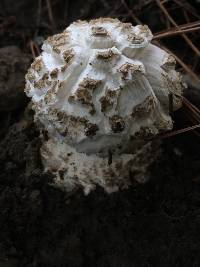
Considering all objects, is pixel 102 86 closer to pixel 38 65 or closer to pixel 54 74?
pixel 54 74

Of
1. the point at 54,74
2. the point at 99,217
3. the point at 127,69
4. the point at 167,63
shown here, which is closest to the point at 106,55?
the point at 127,69

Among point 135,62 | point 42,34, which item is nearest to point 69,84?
point 135,62

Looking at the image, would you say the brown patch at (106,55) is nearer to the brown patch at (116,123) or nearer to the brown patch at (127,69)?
the brown patch at (127,69)

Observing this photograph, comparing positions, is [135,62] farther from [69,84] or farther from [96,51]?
[69,84]

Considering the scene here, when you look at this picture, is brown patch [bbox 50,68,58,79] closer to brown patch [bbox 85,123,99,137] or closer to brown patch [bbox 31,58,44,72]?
brown patch [bbox 31,58,44,72]

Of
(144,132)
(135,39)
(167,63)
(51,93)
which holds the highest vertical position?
(135,39)

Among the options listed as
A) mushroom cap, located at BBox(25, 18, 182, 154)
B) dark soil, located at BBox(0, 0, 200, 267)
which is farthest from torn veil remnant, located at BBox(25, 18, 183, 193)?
dark soil, located at BBox(0, 0, 200, 267)
